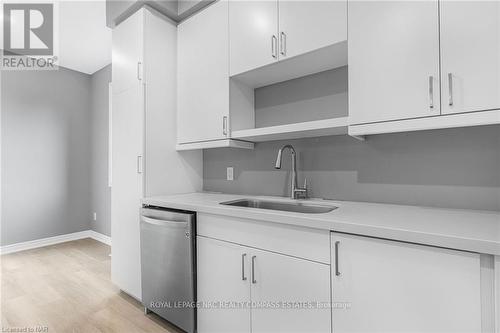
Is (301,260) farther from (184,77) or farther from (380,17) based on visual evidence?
(184,77)

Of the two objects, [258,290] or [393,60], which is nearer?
[393,60]

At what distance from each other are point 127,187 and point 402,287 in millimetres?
2027

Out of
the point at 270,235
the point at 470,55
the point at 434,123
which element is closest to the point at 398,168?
the point at 434,123

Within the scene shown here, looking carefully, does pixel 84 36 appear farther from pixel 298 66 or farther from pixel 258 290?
pixel 258 290

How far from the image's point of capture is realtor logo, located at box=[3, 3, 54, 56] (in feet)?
8.66

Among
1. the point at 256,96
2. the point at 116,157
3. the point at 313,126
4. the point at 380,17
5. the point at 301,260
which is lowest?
the point at 301,260

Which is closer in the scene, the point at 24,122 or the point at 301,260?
the point at 301,260

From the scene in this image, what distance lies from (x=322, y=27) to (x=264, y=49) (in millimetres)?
391

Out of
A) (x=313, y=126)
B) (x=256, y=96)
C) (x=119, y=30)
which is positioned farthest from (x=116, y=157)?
(x=313, y=126)

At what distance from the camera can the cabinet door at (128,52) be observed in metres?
2.08

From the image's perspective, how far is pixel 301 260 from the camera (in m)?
1.22

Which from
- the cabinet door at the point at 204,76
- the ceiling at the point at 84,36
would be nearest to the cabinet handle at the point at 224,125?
the cabinet door at the point at 204,76

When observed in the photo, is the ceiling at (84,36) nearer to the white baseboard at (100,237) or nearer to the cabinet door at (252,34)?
the cabinet door at (252,34)

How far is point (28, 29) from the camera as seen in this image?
297 cm
